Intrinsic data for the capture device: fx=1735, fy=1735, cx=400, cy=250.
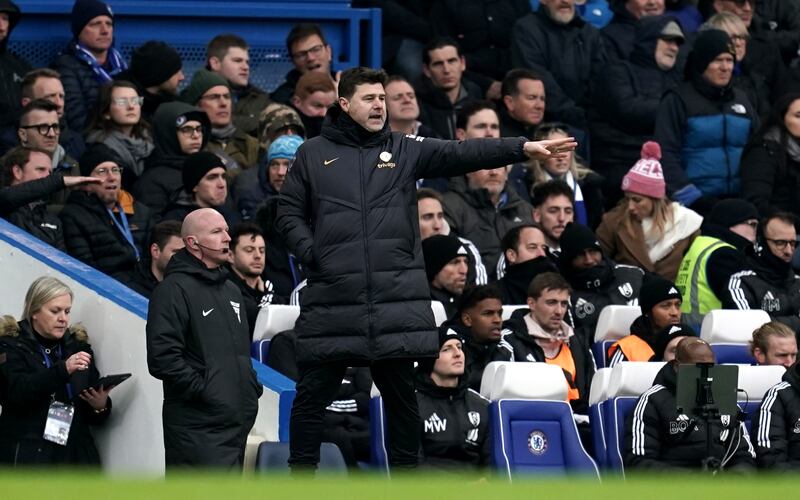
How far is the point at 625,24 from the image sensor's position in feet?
52.6

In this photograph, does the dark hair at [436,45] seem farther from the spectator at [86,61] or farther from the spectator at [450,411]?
the spectator at [450,411]

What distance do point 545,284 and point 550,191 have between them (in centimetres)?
176

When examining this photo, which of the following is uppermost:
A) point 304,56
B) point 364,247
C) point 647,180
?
point 304,56

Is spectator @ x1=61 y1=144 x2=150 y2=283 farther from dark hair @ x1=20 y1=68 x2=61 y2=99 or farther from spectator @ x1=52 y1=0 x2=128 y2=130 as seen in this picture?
spectator @ x1=52 y1=0 x2=128 y2=130

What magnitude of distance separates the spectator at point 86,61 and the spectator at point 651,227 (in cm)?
401

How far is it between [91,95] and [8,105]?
0.71 m

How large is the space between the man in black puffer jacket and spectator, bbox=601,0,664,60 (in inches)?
308

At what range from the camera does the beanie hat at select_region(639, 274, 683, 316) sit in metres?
11.5

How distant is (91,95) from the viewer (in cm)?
1298

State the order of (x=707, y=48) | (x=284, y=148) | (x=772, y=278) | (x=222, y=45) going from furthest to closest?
1. (x=707, y=48)
2. (x=222, y=45)
3. (x=772, y=278)
4. (x=284, y=148)

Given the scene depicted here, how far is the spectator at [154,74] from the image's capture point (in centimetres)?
1301

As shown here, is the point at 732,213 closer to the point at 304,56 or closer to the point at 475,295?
the point at 475,295

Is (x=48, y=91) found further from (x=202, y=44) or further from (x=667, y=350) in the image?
(x=667, y=350)

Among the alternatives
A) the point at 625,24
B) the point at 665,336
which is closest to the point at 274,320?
the point at 665,336
